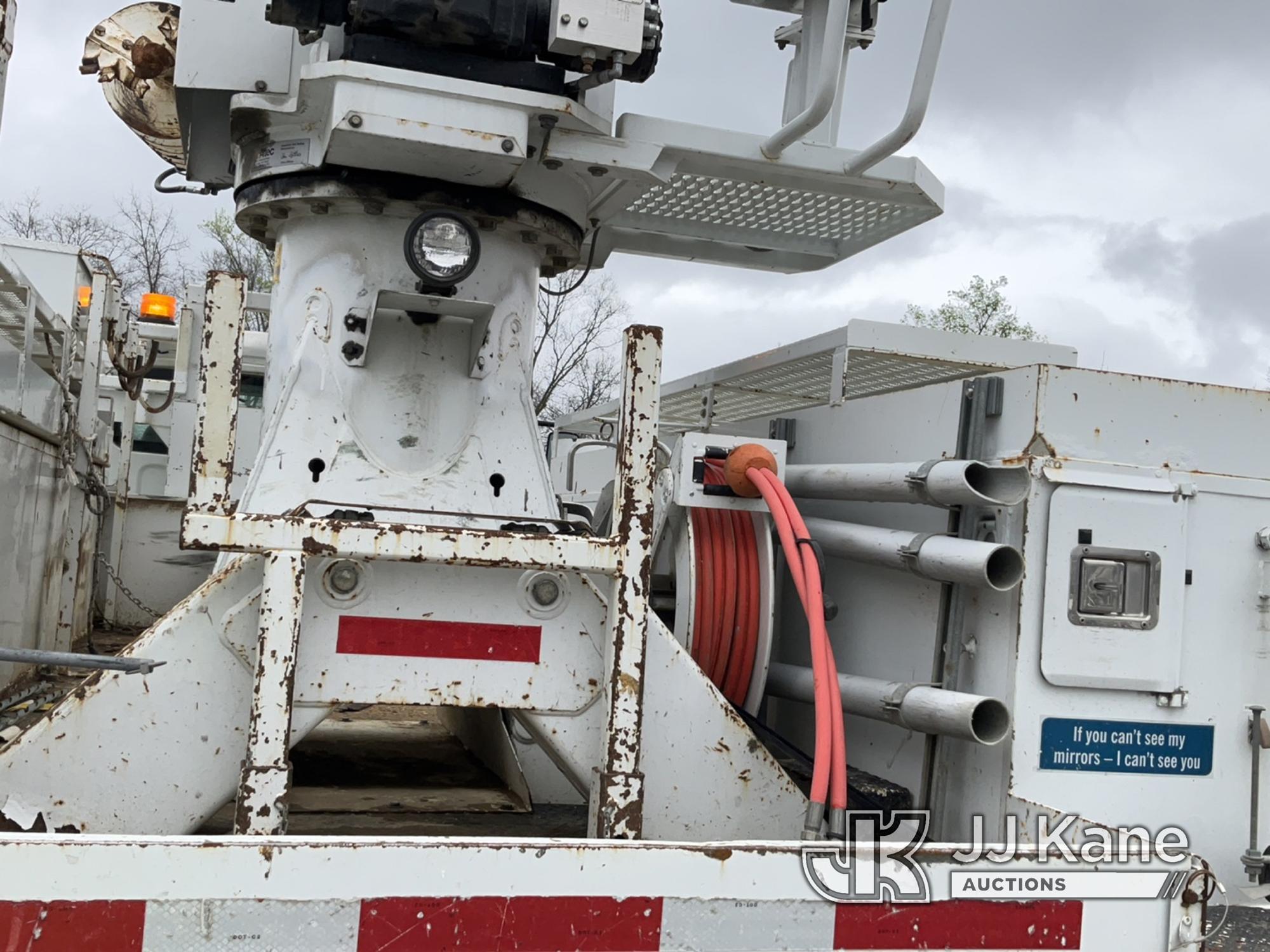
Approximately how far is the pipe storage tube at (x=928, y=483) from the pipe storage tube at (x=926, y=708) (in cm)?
42

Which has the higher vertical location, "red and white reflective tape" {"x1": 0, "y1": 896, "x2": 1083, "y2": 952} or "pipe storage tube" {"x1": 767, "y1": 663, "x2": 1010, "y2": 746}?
"pipe storage tube" {"x1": 767, "y1": 663, "x2": 1010, "y2": 746}

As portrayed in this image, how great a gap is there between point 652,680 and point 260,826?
0.83m

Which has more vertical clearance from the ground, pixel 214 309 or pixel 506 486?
pixel 214 309

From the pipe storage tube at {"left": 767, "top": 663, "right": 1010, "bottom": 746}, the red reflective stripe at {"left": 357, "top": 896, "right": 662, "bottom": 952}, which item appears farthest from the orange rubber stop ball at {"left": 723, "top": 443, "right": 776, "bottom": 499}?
the red reflective stripe at {"left": 357, "top": 896, "right": 662, "bottom": 952}

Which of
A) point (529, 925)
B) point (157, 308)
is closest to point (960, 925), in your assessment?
point (529, 925)

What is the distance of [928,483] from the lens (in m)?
2.84

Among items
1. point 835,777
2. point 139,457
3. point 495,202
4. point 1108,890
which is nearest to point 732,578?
point 835,777

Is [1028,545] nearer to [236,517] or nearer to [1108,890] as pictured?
[1108,890]

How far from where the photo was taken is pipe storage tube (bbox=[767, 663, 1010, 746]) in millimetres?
2670

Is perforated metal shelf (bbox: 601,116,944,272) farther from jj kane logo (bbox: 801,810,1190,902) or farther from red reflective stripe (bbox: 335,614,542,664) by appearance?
jj kane logo (bbox: 801,810,1190,902)

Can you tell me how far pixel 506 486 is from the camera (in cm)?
303

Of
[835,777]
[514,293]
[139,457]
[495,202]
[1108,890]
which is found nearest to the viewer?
[1108,890]

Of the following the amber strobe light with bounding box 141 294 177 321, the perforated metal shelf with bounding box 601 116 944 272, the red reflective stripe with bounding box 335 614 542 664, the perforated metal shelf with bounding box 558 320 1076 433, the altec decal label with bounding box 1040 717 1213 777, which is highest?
the amber strobe light with bounding box 141 294 177 321

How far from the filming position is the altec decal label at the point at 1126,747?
2707 mm
